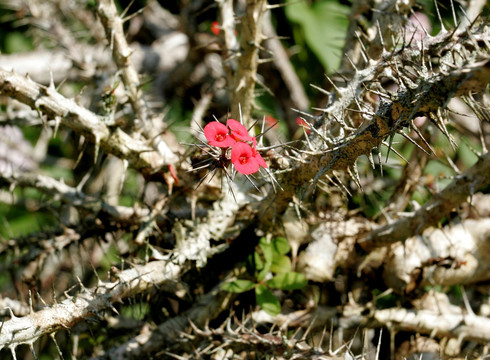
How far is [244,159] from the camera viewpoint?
3.37ft

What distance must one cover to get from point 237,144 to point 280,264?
0.67 meters

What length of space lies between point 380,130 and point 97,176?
183 centimetres

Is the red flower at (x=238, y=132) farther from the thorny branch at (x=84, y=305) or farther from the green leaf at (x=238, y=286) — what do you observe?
the green leaf at (x=238, y=286)

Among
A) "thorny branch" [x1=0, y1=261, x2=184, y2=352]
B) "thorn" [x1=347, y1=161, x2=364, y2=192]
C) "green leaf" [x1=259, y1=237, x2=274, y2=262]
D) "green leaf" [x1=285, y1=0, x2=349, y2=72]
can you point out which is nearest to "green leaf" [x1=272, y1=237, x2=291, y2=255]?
"green leaf" [x1=259, y1=237, x2=274, y2=262]

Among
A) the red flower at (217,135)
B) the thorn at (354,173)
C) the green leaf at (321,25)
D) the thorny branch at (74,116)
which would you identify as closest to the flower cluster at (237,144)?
the red flower at (217,135)

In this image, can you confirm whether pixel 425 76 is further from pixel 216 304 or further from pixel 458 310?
pixel 458 310

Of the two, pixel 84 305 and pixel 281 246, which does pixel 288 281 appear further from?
pixel 84 305

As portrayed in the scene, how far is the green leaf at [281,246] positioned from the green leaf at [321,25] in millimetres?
1470

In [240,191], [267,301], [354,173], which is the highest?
[354,173]

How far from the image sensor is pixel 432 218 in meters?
1.50

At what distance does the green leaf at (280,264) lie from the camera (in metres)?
1.56

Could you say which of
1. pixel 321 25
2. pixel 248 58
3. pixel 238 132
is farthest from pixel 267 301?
pixel 321 25

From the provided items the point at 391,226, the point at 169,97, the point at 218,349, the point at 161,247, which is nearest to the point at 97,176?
the point at 169,97

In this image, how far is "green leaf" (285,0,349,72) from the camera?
2.91 meters
